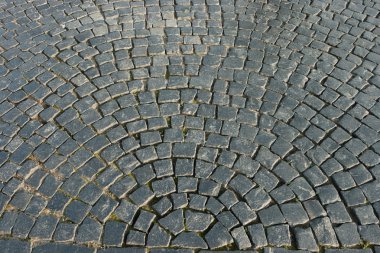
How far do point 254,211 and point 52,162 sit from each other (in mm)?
1892

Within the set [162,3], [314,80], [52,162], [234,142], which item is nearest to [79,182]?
[52,162]

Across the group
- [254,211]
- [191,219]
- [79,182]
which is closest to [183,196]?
[191,219]

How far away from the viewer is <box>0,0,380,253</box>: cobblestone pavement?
347 cm

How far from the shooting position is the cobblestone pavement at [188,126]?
3.47m

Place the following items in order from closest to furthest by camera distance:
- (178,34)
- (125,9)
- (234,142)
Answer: (234,142), (178,34), (125,9)

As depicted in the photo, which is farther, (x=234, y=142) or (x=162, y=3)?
(x=162, y=3)

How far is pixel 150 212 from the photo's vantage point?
3.56 meters

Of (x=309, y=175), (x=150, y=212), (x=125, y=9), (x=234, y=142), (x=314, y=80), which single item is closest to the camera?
(x=150, y=212)

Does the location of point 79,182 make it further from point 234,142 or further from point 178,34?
point 178,34

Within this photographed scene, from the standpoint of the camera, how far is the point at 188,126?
4273 millimetres

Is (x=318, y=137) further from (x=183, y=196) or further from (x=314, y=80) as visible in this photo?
(x=183, y=196)

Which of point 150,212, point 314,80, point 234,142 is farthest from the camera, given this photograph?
point 314,80

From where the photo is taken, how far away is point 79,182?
3.78 meters

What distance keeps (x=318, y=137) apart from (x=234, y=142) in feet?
2.75
